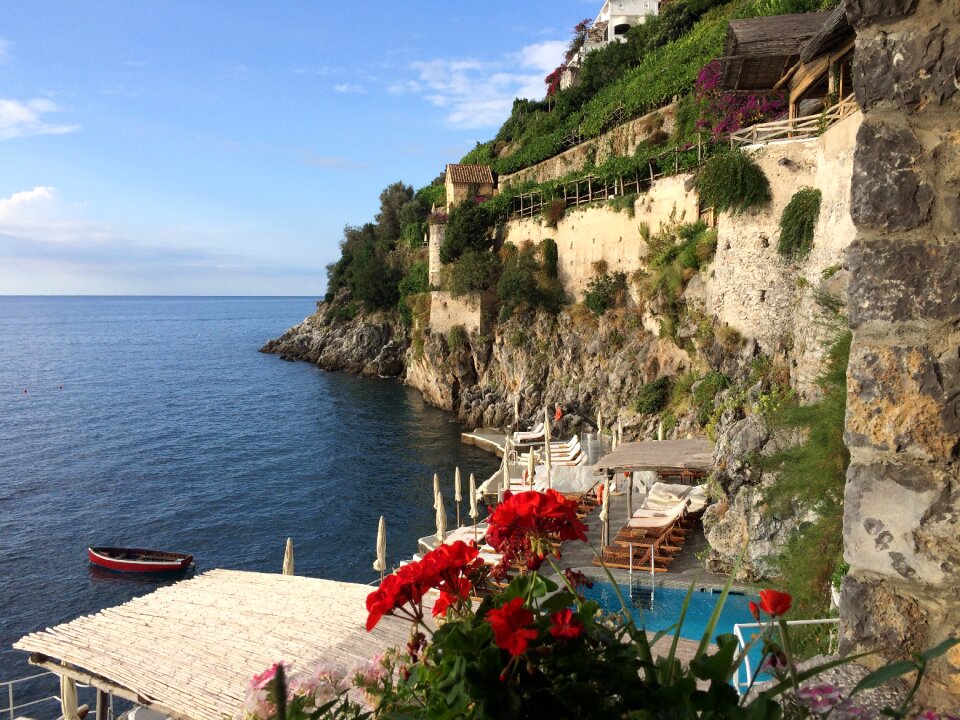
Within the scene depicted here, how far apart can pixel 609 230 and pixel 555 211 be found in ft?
14.1

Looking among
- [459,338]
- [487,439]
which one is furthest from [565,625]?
[459,338]

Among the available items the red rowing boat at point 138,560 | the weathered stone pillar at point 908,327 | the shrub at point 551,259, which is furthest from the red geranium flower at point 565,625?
the shrub at point 551,259

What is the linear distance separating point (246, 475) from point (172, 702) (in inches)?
1020

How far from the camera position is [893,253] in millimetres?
1969

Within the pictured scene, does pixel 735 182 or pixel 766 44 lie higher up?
pixel 766 44

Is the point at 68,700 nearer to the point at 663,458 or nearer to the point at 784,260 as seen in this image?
the point at 663,458

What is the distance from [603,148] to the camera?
1651 inches

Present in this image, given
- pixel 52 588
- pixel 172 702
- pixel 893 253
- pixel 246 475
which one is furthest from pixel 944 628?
pixel 246 475

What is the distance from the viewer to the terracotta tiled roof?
157ft

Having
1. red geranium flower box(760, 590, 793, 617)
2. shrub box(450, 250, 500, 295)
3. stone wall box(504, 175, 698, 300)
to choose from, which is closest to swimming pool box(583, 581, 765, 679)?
red geranium flower box(760, 590, 793, 617)

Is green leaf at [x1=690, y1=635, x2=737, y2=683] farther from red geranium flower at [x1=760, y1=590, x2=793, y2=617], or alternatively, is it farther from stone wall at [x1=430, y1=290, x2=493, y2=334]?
stone wall at [x1=430, y1=290, x2=493, y2=334]

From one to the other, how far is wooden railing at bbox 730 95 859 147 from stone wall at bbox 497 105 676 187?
17.5 metres

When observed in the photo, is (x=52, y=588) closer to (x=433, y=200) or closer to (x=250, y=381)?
(x=250, y=381)

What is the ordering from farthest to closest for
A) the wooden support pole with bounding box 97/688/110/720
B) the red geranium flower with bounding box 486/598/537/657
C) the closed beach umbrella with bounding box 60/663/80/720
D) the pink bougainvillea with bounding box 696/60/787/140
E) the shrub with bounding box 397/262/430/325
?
the shrub with bounding box 397/262/430/325 → the pink bougainvillea with bounding box 696/60/787/140 → the closed beach umbrella with bounding box 60/663/80/720 → the wooden support pole with bounding box 97/688/110/720 → the red geranium flower with bounding box 486/598/537/657
